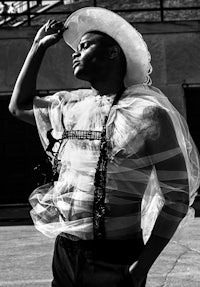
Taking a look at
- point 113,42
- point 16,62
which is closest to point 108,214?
point 113,42

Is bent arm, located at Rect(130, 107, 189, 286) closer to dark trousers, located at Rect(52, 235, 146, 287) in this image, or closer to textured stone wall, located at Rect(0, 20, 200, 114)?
dark trousers, located at Rect(52, 235, 146, 287)

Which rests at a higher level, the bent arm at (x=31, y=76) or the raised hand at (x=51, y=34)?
the raised hand at (x=51, y=34)

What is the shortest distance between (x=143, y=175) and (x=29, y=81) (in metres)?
0.68

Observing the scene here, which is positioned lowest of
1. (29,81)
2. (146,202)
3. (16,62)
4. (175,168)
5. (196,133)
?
(196,133)

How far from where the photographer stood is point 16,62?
16953mm

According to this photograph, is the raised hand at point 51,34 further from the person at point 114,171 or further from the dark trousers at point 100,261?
the dark trousers at point 100,261

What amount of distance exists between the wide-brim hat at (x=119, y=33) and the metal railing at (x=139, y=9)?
1444 centimetres

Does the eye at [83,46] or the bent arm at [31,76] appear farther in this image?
the bent arm at [31,76]

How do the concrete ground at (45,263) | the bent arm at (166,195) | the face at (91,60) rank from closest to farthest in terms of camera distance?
the bent arm at (166,195) < the face at (91,60) < the concrete ground at (45,263)

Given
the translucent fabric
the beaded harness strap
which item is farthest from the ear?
the beaded harness strap

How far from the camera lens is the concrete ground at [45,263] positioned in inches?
288

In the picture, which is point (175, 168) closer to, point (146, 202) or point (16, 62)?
point (146, 202)

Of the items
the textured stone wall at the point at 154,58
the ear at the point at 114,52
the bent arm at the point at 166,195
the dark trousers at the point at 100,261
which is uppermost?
the ear at the point at 114,52

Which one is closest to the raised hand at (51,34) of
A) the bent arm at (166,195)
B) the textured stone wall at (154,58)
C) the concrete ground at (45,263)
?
the bent arm at (166,195)
